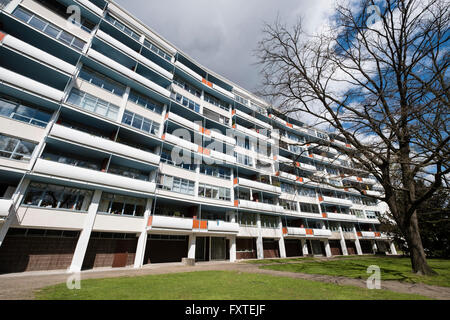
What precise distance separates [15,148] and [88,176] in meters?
4.66

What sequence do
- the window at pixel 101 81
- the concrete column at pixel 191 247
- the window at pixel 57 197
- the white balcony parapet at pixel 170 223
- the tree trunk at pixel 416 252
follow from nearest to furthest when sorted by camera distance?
the tree trunk at pixel 416 252 → the window at pixel 57 197 → the white balcony parapet at pixel 170 223 → the window at pixel 101 81 → the concrete column at pixel 191 247

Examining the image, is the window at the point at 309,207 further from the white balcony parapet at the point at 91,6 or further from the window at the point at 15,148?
the white balcony parapet at the point at 91,6

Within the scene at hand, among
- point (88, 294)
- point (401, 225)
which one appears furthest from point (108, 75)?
point (401, 225)

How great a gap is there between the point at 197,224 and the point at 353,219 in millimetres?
32555

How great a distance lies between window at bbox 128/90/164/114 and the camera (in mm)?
20730

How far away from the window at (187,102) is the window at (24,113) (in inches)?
526

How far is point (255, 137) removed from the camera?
30422mm

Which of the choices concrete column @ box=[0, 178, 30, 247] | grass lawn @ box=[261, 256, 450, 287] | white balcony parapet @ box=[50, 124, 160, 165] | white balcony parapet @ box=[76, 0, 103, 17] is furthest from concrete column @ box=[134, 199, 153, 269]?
white balcony parapet @ box=[76, 0, 103, 17]

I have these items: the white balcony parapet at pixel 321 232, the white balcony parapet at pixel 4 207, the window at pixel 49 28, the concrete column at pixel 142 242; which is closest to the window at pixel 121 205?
the concrete column at pixel 142 242

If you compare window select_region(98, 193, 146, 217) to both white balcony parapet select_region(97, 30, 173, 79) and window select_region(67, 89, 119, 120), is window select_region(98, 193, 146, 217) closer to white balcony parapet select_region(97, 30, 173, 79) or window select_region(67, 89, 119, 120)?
window select_region(67, 89, 119, 120)

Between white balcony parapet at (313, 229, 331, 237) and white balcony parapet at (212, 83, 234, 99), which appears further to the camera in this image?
white balcony parapet at (313, 229, 331, 237)

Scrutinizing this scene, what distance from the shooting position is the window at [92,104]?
16102mm

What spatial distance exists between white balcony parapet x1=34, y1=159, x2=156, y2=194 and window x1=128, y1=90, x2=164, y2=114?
931cm

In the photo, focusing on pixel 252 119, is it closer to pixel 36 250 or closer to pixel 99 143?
pixel 99 143
